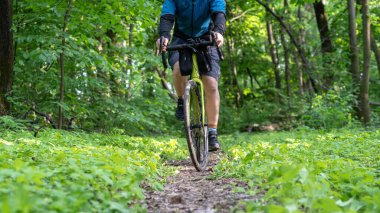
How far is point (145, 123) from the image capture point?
33.7 ft

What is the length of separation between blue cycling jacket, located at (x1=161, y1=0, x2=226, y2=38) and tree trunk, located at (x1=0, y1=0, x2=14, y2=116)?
3.53 m

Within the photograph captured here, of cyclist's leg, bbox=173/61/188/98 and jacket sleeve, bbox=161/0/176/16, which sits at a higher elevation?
jacket sleeve, bbox=161/0/176/16

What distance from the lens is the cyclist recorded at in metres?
4.79

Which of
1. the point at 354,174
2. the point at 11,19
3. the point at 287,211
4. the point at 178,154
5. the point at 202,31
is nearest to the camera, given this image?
the point at 287,211

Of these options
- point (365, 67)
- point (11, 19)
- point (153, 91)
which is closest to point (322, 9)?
point (365, 67)

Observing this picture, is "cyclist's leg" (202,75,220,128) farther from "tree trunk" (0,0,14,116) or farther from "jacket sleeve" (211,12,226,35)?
"tree trunk" (0,0,14,116)

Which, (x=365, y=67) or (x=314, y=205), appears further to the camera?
(x=365, y=67)

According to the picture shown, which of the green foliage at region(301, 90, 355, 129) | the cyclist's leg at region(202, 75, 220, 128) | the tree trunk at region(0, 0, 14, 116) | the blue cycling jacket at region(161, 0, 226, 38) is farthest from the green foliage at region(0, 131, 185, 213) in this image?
the green foliage at region(301, 90, 355, 129)

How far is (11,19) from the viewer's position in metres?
7.23

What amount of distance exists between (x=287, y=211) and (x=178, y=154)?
3711 millimetres

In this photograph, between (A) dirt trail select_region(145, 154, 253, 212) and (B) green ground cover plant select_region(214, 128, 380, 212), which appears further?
(A) dirt trail select_region(145, 154, 253, 212)

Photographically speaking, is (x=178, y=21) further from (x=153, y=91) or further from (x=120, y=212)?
(x=153, y=91)

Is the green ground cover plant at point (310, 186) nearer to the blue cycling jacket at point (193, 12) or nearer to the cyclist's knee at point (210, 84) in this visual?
the cyclist's knee at point (210, 84)

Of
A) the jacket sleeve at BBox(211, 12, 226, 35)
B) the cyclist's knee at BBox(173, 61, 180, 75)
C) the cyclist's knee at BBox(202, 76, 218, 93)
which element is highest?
the jacket sleeve at BBox(211, 12, 226, 35)
